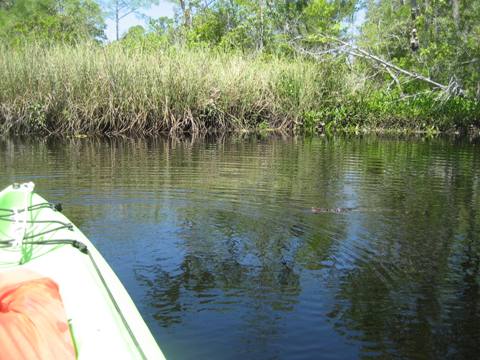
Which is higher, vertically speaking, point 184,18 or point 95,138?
point 184,18

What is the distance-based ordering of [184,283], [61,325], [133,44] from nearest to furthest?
[61,325], [184,283], [133,44]

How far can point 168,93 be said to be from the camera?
1698 centimetres

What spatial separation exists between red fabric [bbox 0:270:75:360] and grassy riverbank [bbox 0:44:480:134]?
14501mm

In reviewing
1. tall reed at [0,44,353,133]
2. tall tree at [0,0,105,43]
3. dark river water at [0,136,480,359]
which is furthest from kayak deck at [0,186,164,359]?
tall tree at [0,0,105,43]

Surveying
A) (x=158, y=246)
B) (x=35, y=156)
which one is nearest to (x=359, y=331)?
(x=158, y=246)

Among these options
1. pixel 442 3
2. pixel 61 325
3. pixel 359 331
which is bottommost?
pixel 359 331

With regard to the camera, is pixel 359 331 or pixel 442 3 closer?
pixel 359 331

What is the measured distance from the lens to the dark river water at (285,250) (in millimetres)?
3656

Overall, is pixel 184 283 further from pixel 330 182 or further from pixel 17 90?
pixel 17 90

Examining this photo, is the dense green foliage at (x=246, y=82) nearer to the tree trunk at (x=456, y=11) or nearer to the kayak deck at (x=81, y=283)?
the tree trunk at (x=456, y=11)

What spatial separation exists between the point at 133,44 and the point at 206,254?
50.9 ft

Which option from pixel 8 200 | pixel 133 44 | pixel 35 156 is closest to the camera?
pixel 8 200

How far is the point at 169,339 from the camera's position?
3535 mm

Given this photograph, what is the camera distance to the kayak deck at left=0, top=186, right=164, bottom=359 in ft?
7.48
